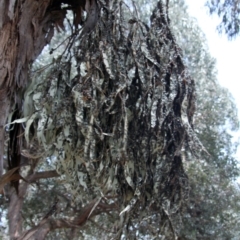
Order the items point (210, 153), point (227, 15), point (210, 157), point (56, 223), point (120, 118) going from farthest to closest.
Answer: point (210, 153) → point (56, 223) → point (210, 157) → point (227, 15) → point (120, 118)

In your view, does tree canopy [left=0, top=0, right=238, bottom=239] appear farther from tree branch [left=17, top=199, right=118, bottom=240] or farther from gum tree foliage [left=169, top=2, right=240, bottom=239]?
tree branch [left=17, top=199, right=118, bottom=240]

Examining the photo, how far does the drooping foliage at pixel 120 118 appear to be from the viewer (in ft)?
7.70

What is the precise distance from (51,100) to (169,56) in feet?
2.36

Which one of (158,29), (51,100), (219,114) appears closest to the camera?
(51,100)

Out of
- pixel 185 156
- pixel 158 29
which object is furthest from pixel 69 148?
pixel 158 29

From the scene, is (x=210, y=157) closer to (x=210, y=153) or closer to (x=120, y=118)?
(x=210, y=153)

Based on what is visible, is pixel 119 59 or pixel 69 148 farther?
pixel 119 59

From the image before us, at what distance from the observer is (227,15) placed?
5023mm

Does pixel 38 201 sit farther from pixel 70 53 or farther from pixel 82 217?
pixel 70 53

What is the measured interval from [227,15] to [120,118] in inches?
120

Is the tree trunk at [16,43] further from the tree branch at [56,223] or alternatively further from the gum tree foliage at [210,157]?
the tree branch at [56,223]

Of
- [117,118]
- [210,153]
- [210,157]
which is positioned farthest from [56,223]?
[117,118]

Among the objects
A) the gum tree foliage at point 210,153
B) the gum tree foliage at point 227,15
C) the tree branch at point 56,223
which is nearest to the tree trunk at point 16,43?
the gum tree foliage at point 227,15

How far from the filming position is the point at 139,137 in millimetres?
2576
